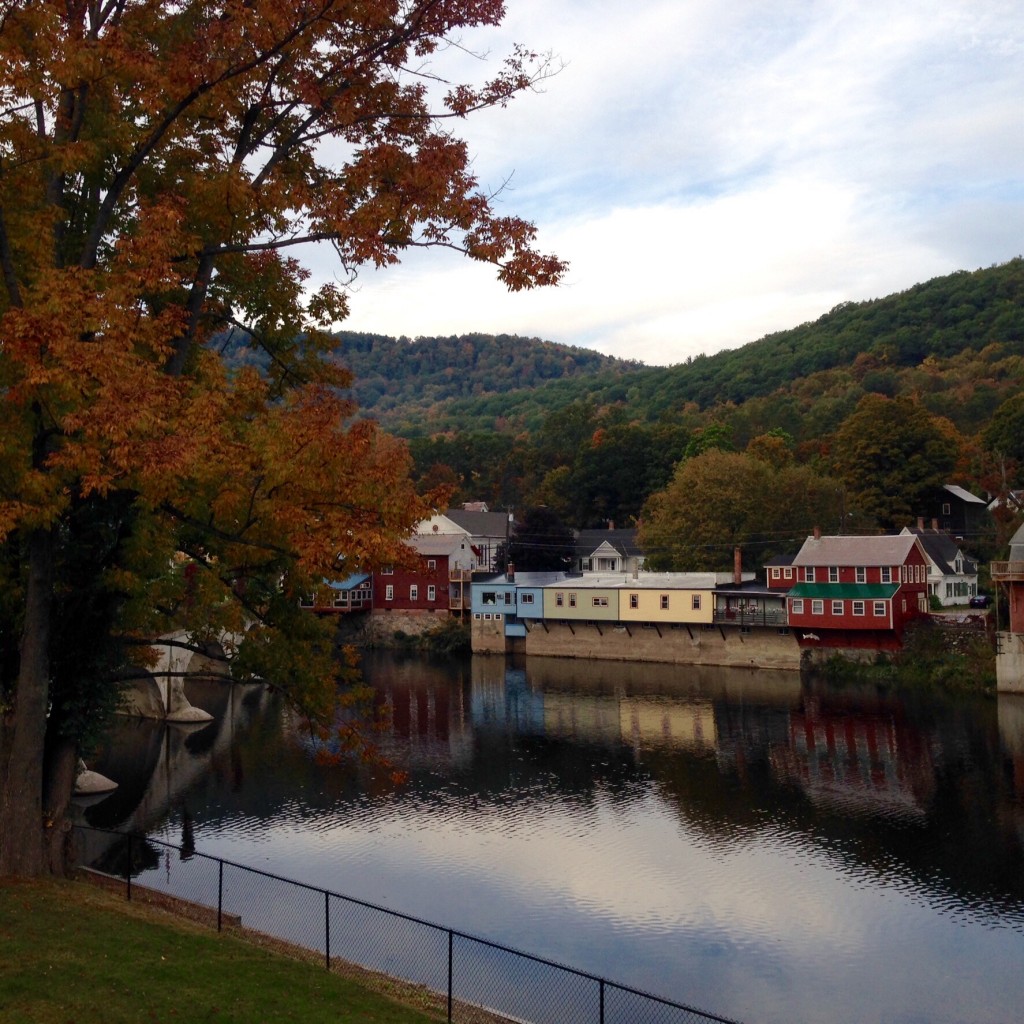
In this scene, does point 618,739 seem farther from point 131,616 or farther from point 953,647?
point 131,616

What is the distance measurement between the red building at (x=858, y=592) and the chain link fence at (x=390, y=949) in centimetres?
4051

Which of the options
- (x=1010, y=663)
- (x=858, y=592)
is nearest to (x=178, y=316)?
(x=1010, y=663)

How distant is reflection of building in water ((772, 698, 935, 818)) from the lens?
3247cm

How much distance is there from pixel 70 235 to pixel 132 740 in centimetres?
3083

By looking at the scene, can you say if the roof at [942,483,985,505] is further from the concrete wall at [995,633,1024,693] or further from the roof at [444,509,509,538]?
the roof at [444,509,509,538]

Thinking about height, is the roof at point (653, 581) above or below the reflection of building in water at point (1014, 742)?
above

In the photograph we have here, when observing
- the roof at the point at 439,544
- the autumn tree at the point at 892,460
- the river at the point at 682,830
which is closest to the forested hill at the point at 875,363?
the autumn tree at the point at 892,460

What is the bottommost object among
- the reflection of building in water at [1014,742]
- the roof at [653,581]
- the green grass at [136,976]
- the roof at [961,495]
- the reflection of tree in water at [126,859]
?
the reflection of tree in water at [126,859]

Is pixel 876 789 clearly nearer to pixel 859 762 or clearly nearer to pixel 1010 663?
pixel 859 762

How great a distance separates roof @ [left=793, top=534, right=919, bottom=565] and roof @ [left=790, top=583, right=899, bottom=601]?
134 centimetres

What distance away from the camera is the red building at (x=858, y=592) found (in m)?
56.2

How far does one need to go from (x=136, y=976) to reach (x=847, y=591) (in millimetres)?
50644

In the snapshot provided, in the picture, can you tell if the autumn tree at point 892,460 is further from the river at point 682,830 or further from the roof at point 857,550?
the river at point 682,830

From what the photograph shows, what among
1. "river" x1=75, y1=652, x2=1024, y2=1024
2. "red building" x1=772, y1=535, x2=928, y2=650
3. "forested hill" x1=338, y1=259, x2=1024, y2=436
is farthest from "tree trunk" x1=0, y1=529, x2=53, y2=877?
"forested hill" x1=338, y1=259, x2=1024, y2=436
